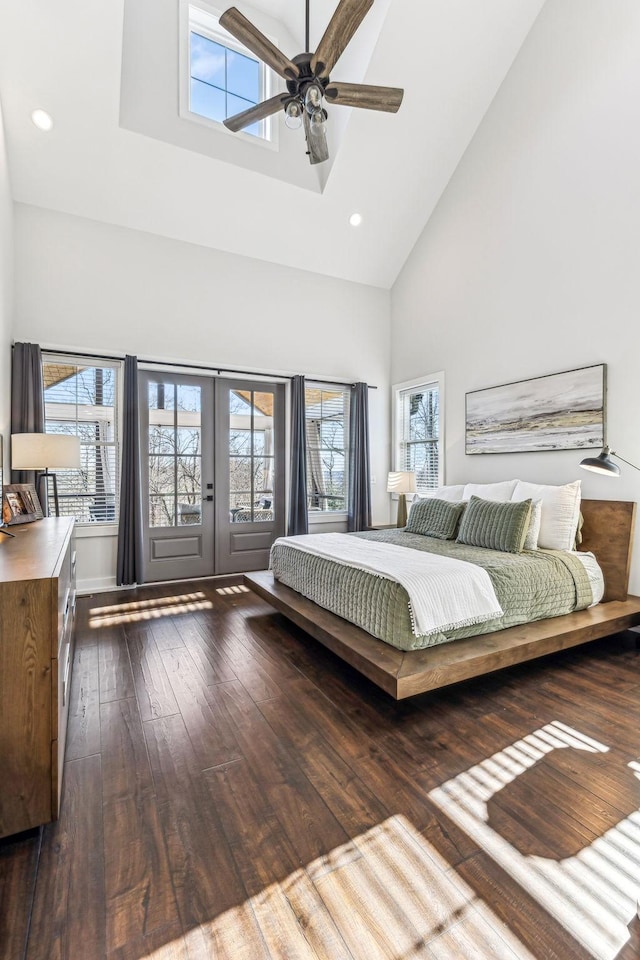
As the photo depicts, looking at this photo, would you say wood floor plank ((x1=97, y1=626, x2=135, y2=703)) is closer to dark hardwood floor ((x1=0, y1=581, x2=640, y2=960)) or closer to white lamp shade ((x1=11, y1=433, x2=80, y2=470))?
dark hardwood floor ((x1=0, y1=581, x2=640, y2=960))

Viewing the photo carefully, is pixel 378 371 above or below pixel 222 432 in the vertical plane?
above

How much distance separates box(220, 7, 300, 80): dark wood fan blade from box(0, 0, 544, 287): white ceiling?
61.4 inches

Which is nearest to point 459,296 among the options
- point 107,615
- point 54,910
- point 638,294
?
point 638,294

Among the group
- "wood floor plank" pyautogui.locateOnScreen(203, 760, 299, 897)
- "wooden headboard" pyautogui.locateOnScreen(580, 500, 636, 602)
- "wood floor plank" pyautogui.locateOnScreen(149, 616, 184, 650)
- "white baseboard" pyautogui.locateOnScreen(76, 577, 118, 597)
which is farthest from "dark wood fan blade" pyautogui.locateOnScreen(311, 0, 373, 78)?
"white baseboard" pyautogui.locateOnScreen(76, 577, 118, 597)

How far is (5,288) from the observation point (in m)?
3.64

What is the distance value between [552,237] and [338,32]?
250 centimetres

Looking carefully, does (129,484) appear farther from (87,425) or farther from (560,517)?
(560,517)

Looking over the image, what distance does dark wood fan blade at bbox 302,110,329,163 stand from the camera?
116 inches

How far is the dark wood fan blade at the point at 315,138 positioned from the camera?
295 cm

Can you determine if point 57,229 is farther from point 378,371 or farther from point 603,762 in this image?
point 603,762

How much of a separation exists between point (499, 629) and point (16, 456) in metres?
3.48

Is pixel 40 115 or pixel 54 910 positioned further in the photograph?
pixel 40 115

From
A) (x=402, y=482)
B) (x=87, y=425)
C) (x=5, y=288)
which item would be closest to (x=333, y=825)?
(x=402, y=482)

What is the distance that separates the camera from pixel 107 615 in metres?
3.82
